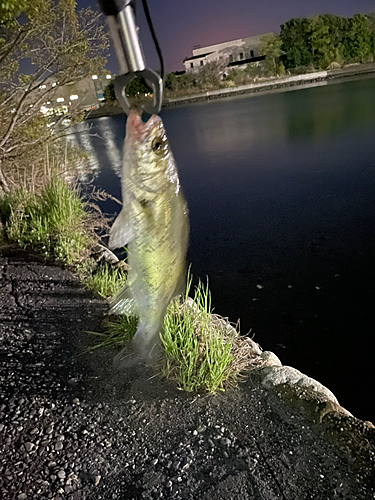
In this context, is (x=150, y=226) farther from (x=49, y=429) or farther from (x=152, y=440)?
(x=49, y=429)

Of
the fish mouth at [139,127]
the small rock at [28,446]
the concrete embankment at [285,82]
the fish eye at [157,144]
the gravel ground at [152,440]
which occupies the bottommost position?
the concrete embankment at [285,82]

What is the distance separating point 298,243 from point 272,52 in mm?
69338

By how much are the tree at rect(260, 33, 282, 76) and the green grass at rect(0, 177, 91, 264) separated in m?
69.0

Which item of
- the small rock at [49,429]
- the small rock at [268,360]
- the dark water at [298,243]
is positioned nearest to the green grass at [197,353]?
the small rock at [268,360]

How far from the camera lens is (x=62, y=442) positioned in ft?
9.00

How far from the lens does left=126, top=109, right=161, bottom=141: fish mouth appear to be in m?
1.81

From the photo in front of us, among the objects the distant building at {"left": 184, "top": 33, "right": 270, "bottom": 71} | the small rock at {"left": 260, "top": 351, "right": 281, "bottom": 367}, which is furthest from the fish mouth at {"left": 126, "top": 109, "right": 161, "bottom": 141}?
the distant building at {"left": 184, "top": 33, "right": 270, "bottom": 71}

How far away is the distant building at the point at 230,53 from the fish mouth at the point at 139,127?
273 ft

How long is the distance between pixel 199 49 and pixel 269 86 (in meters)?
29.2

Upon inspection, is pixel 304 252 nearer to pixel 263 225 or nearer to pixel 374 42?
pixel 263 225

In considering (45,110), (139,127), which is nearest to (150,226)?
(139,127)

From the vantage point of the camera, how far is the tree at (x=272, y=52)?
67625 mm

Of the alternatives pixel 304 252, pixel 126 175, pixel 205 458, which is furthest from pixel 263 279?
pixel 126 175

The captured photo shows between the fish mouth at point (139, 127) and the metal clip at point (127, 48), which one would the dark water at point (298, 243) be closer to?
the fish mouth at point (139, 127)
